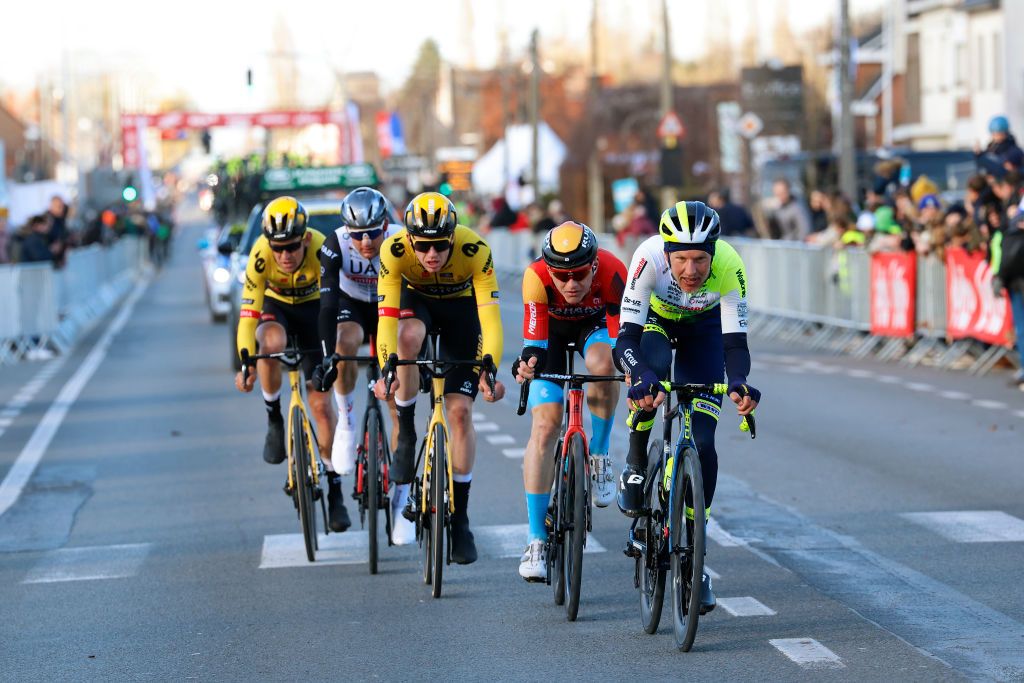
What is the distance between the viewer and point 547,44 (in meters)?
124

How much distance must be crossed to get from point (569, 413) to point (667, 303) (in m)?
0.64

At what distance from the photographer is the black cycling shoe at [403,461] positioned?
9570 millimetres

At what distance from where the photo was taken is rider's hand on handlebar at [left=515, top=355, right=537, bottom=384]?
8.12 metres

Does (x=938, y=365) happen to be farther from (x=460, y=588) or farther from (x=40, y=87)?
(x=40, y=87)

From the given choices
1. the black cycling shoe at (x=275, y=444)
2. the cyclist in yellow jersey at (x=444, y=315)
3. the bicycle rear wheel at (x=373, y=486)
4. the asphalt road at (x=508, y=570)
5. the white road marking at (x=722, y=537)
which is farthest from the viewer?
the black cycling shoe at (x=275, y=444)

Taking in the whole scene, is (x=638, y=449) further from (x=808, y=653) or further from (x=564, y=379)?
(x=808, y=653)

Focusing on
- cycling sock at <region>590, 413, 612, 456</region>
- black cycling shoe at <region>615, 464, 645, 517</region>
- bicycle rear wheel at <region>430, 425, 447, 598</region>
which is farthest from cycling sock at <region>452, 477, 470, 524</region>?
black cycling shoe at <region>615, 464, 645, 517</region>

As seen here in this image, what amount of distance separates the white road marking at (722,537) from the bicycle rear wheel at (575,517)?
2.09m

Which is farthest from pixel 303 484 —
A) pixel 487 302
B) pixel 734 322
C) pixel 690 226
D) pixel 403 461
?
pixel 690 226

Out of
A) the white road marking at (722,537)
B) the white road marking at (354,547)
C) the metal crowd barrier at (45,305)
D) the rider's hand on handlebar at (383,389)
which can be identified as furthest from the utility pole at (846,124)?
the rider's hand on handlebar at (383,389)

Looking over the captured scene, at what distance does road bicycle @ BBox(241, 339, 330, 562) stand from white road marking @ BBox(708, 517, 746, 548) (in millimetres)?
2062

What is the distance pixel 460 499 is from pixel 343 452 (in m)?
1.34

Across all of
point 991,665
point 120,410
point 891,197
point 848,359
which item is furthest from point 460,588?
point 891,197

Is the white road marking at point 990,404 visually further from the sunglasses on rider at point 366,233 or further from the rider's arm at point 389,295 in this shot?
the rider's arm at point 389,295
